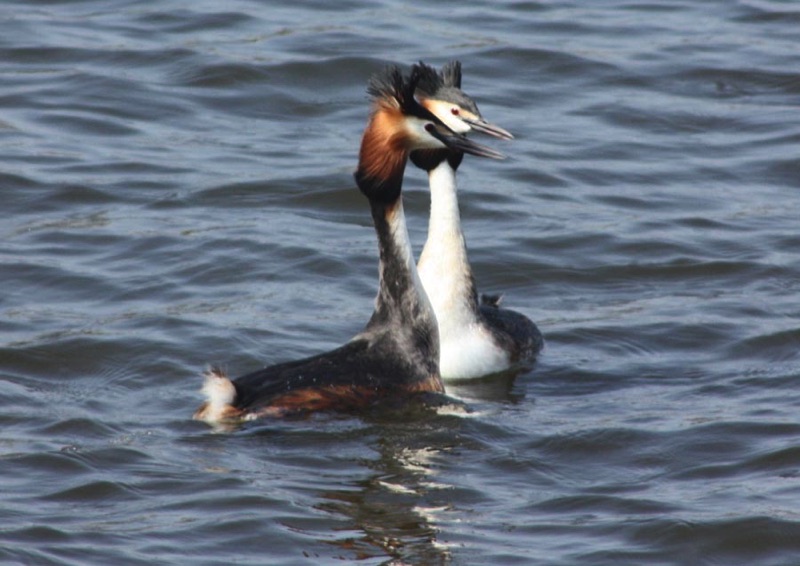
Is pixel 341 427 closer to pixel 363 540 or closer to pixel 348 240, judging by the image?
pixel 363 540

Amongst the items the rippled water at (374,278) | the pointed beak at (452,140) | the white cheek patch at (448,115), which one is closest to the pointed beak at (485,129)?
the white cheek patch at (448,115)

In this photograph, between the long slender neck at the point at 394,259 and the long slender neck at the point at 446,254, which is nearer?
the long slender neck at the point at 394,259

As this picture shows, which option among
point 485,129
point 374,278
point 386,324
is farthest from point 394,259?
point 374,278

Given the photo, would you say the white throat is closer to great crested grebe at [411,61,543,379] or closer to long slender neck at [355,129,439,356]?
great crested grebe at [411,61,543,379]

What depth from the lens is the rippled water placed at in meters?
6.95

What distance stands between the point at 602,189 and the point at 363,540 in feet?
20.9

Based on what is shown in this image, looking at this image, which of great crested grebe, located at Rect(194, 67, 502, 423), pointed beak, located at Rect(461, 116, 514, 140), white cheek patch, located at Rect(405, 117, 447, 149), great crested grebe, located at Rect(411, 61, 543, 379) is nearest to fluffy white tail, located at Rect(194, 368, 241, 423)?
great crested grebe, located at Rect(194, 67, 502, 423)

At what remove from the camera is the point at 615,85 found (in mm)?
14945

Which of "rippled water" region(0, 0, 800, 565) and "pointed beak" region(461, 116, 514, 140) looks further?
"pointed beak" region(461, 116, 514, 140)

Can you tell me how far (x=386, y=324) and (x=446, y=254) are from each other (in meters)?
0.98

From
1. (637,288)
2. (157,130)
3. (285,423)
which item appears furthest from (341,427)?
(157,130)

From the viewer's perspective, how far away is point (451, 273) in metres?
9.21

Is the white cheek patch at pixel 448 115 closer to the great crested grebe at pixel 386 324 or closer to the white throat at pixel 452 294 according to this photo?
the white throat at pixel 452 294

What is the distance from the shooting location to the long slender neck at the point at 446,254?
918 cm
